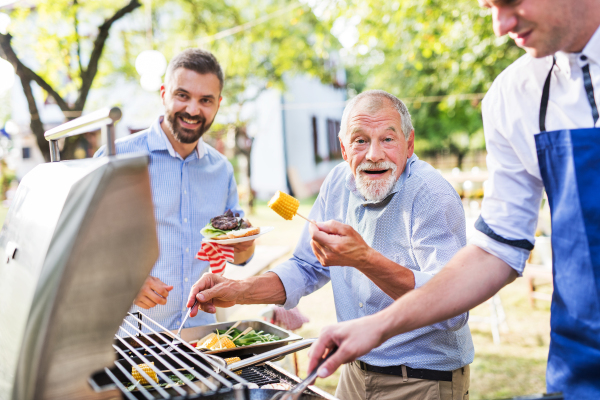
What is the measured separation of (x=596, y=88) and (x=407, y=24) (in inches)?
348

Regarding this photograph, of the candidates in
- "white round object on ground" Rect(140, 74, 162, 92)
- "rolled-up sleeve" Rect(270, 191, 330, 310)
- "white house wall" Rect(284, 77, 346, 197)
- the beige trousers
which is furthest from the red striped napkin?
"white house wall" Rect(284, 77, 346, 197)

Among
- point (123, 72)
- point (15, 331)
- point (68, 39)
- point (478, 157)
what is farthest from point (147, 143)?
point (478, 157)

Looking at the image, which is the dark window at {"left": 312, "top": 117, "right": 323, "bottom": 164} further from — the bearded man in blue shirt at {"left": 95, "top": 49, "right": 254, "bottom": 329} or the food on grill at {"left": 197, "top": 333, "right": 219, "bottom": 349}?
the food on grill at {"left": 197, "top": 333, "right": 219, "bottom": 349}

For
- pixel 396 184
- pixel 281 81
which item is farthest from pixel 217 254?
pixel 281 81

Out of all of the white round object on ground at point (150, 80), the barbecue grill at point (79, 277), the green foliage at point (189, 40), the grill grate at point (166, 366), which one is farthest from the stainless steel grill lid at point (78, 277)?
the green foliage at point (189, 40)

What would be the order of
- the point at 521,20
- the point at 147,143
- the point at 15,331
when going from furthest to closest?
the point at 147,143 → the point at 521,20 → the point at 15,331

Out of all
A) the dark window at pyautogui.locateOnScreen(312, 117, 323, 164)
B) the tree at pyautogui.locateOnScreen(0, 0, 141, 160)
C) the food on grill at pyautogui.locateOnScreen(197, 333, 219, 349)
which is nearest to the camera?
the food on grill at pyautogui.locateOnScreen(197, 333, 219, 349)

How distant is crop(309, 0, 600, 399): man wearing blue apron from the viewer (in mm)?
1223

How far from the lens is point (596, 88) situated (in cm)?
126

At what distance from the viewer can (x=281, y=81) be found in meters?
17.5

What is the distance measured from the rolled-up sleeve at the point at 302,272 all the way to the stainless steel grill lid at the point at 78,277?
1.29 meters

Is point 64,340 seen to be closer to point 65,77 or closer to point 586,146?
point 586,146

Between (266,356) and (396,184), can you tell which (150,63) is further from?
(266,356)

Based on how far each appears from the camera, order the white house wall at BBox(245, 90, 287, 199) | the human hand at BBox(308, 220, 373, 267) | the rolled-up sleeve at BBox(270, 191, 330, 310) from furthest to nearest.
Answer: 1. the white house wall at BBox(245, 90, 287, 199)
2. the rolled-up sleeve at BBox(270, 191, 330, 310)
3. the human hand at BBox(308, 220, 373, 267)
